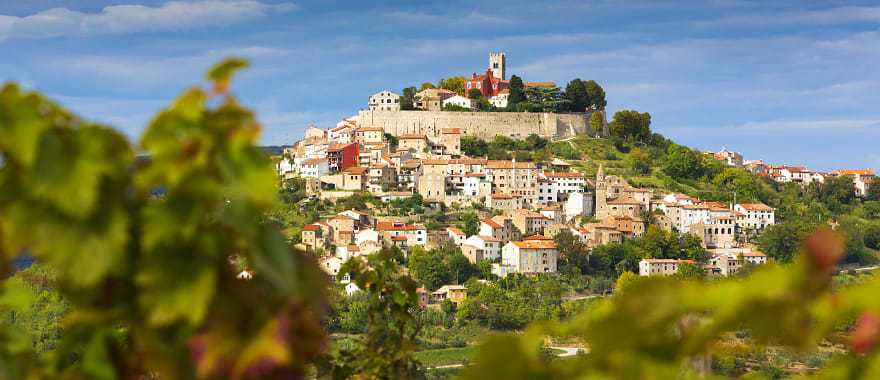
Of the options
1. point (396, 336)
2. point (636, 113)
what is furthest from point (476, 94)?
point (396, 336)

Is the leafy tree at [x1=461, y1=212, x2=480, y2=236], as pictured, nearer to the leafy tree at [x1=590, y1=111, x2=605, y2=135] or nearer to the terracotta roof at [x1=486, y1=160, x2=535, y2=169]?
the terracotta roof at [x1=486, y1=160, x2=535, y2=169]

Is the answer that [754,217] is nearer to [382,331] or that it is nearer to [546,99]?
[546,99]

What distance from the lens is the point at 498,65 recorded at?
65938 millimetres

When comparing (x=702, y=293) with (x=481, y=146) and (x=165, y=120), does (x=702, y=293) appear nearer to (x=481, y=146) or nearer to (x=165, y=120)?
(x=165, y=120)

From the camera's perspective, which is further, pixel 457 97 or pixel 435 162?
pixel 457 97

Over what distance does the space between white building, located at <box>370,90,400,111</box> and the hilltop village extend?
5 centimetres

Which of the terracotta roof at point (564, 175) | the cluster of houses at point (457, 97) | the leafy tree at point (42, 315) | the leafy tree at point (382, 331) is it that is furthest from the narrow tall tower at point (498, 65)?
the leafy tree at point (382, 331)

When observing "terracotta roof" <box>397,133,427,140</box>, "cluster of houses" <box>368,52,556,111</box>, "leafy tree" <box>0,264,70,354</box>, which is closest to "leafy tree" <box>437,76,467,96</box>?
"cluster of houses" <box>368,52,556,111</box>

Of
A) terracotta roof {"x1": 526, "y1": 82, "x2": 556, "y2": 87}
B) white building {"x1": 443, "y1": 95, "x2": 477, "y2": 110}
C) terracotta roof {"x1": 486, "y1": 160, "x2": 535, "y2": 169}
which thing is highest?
terracotta roof {"x1": 526, "y1": 82, "x2": 556, "y2": 87}

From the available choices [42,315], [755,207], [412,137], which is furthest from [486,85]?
[42,315]

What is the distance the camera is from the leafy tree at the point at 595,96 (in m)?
58.7

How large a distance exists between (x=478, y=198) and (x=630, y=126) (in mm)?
17728

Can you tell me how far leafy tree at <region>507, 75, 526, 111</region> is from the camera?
55625 millimetres

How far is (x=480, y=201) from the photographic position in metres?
44.9
